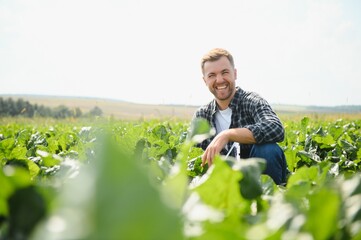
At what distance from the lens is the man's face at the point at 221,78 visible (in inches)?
159

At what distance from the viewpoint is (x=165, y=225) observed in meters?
0.35

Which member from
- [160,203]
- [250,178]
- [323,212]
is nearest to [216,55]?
[250,178]

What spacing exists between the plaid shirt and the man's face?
111 mm

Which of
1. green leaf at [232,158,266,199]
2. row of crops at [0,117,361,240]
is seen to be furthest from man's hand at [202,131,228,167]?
green leaf at [232,158,266,199]

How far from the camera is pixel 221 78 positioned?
405 cm

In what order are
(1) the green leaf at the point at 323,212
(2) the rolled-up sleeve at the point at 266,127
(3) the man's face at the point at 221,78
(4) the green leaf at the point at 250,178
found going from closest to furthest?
(1) the green leaf at the point at 323,212 < (4) the green leaf at the point at 250,178 < (2) the rolled-up sleeve at the point at 266,127 < (3) the man's face at the point at 221,78

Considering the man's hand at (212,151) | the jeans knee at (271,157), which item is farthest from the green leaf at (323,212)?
the jeans knee at (271,157)

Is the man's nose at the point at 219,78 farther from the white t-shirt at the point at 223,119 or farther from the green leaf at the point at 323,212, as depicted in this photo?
the green leaf at the point at 323,212

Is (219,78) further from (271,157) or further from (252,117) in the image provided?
(271,157)

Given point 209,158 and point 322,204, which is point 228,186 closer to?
point 322,204

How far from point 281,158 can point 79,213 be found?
3344 mm

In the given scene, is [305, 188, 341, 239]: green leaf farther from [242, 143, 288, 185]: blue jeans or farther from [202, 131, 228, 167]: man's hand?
[242, 143, 288, 185]: blue jeans

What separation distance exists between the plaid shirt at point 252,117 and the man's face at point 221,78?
11 centimetres

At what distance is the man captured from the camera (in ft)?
10.7
